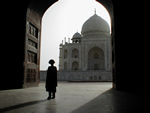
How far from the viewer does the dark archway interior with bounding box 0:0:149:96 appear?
25.3ft

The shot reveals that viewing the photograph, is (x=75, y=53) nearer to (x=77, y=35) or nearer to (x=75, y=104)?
(x=77, y=35)

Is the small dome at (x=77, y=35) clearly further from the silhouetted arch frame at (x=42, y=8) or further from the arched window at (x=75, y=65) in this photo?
the silhouetted arch frame at (x=42, y=8)

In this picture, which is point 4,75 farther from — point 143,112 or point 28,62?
point 143,112

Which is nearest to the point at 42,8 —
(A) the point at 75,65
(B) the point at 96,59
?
(B) the point at 96,59

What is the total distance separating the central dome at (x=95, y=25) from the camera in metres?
41.1

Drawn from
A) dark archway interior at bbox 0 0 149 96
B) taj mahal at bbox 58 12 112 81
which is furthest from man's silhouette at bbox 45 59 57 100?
taj mahal at bbox 58 12 112 81

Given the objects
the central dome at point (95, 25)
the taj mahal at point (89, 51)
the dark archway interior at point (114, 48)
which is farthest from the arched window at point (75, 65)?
the dark archway interior at point (114, 48)

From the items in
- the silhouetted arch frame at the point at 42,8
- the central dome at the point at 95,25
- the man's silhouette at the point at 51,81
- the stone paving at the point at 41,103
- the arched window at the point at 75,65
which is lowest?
the stone paving at the point at 41,103

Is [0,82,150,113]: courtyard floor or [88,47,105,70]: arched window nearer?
[0,82,150,113]: courtyard floor

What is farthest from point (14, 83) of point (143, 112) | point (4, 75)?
point (143, 112)

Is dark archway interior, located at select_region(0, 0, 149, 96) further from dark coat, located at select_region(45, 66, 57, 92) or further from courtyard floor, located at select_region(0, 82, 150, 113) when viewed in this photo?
dark coat, located at select_region(45, 66, 57, 92)

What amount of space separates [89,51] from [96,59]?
9.62 ft

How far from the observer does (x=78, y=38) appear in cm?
4431

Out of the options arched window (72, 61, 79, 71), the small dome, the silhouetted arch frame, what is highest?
the small dome
